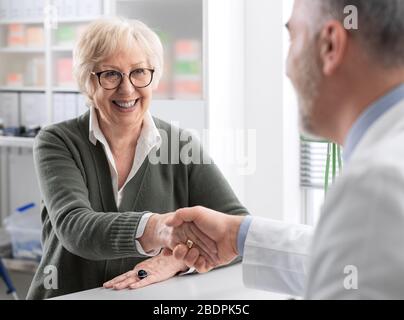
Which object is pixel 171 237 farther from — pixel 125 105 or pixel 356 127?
pixel 356 127

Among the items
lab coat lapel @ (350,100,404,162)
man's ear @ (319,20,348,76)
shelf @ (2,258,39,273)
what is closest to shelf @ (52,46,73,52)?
shelf @ (2,258,39,273)

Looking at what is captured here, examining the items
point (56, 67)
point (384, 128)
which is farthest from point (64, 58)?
point (384, 128)

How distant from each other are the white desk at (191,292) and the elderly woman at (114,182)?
4cm

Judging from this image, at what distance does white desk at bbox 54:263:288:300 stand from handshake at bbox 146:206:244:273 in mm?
53

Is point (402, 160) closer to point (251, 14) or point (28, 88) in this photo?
point (251, 14)

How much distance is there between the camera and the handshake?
1.57 metres

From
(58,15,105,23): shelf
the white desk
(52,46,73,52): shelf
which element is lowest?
the white desk

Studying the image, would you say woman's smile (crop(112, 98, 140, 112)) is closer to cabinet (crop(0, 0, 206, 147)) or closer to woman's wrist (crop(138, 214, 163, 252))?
woman's wrist (crop(138, 214, 163, 252))

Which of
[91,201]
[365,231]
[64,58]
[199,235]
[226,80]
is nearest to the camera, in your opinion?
[365,231]

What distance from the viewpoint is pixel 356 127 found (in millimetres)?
859

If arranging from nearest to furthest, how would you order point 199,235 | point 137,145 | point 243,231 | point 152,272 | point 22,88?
point 243,231
point 199,235
point 152,272
point 137,145
point 22,88

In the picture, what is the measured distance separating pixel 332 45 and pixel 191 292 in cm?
88
